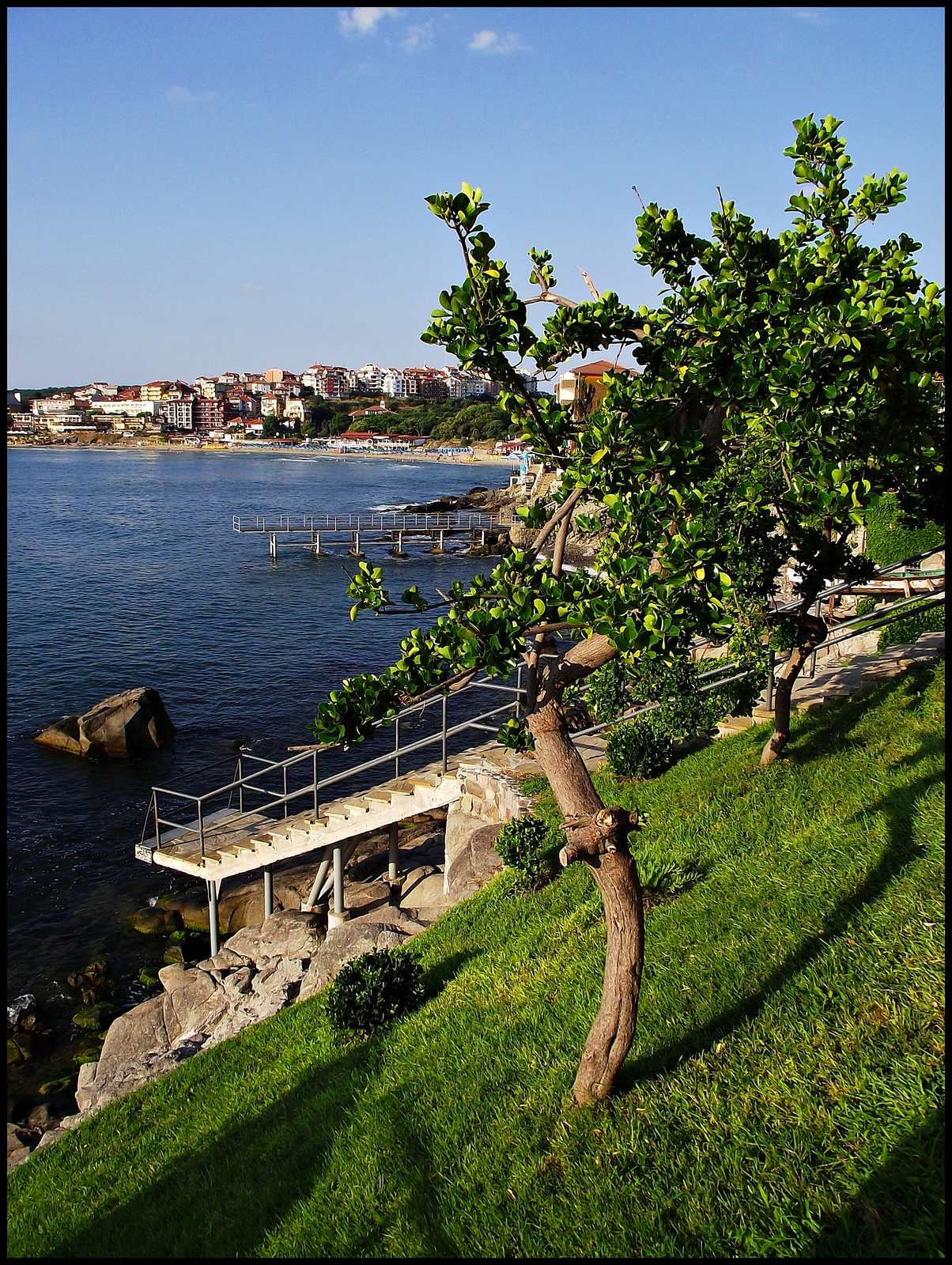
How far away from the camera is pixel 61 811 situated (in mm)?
24156

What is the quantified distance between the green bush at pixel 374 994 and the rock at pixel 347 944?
2035mm

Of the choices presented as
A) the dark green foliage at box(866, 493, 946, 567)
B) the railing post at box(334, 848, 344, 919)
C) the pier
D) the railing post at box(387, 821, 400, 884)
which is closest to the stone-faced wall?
the railing post at box(334, 848, 344, 919)

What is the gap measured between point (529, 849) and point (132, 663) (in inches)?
1151

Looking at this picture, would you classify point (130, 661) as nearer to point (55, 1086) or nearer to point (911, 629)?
point (55, 1086)

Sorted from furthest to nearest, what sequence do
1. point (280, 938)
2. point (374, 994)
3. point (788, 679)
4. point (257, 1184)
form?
point (280, 938)
point (788, 679)
point (374, 994)
point (257, 1184)

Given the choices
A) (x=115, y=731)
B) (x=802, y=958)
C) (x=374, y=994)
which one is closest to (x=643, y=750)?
(x=374, y=994)

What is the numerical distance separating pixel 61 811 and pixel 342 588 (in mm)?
30687

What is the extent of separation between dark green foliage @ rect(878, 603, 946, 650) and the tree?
915 centimetres

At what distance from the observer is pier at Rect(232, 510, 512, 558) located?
64.8m

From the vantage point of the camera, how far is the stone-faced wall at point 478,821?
13578 millimetres

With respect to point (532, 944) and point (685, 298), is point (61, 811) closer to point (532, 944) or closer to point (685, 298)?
point (532, 944)

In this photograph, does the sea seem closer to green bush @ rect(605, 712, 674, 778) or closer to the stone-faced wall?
the stone-faced wall

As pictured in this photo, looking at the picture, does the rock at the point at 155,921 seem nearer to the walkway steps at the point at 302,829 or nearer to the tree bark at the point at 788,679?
the walkway steps at the point at 302,829

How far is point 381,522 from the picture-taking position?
70.9 metres
